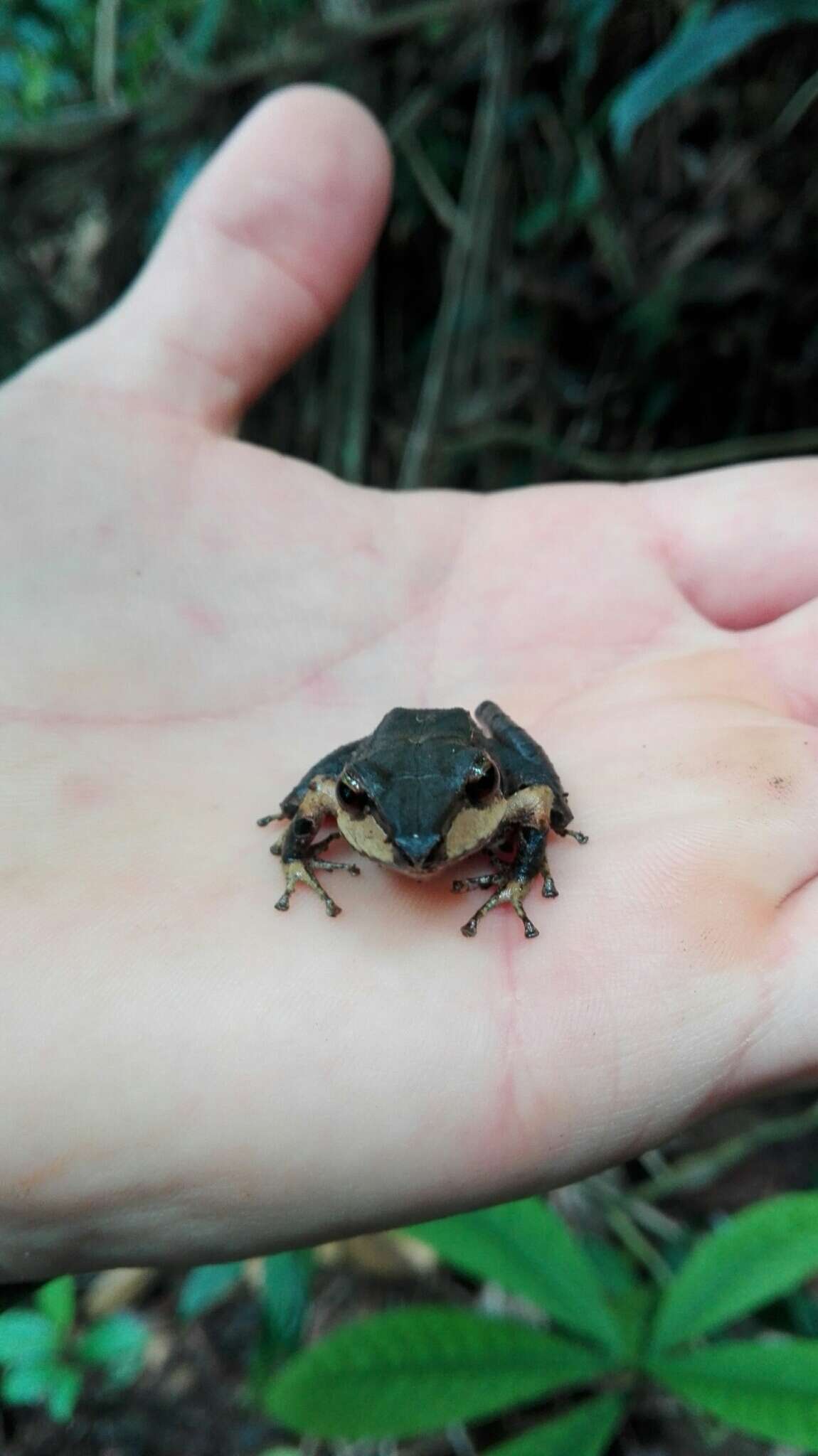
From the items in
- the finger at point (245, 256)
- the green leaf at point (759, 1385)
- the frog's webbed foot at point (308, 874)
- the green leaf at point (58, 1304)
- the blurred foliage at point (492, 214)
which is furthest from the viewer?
the blurred foliage at point (492, 214)

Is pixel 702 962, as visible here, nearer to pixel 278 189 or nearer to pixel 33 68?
pixel 278 189

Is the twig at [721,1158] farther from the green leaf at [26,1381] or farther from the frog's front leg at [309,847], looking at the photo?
the green leaf at [26,1381]

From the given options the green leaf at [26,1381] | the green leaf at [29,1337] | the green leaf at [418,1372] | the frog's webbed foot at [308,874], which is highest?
the frog's webbed foot at [308,874]

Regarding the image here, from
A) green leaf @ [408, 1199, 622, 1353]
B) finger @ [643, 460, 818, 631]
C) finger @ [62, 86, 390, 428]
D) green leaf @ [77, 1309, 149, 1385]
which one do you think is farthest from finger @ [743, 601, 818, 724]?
green leaf @ [77, 1309, 149, 1385]

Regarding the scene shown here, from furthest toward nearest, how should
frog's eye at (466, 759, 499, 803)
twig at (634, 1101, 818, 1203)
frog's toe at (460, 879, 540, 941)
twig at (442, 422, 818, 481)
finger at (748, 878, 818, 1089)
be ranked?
1. twig at (442, 422, 818, 481)
2. twig at (634, 1101, 818, 1203)
3. frog's eye at (466, 759, 499, 803)
4. frog's toe at (460, 879, 540, 941)
5. finger at (748, 878, 818, 1089)

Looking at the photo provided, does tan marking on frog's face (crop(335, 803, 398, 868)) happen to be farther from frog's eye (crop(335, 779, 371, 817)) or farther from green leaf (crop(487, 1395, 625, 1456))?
green leaf (crop(487, 1395, 625, 1456))

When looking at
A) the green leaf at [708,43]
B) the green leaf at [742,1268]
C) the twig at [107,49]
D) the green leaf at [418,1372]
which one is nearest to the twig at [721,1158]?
the green leaf at [742,1268]

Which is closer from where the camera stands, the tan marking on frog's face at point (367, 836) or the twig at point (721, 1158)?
the tan marking on frog's face at point (367, 836)

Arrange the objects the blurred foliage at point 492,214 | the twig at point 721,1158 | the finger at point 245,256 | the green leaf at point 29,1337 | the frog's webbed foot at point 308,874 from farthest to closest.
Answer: the blurred foliage at point 492,214, the finger at point 245,256, the twig at point 721,1158, the green leaf at point 29,1337, the frog's webbed foot at point 308,874
